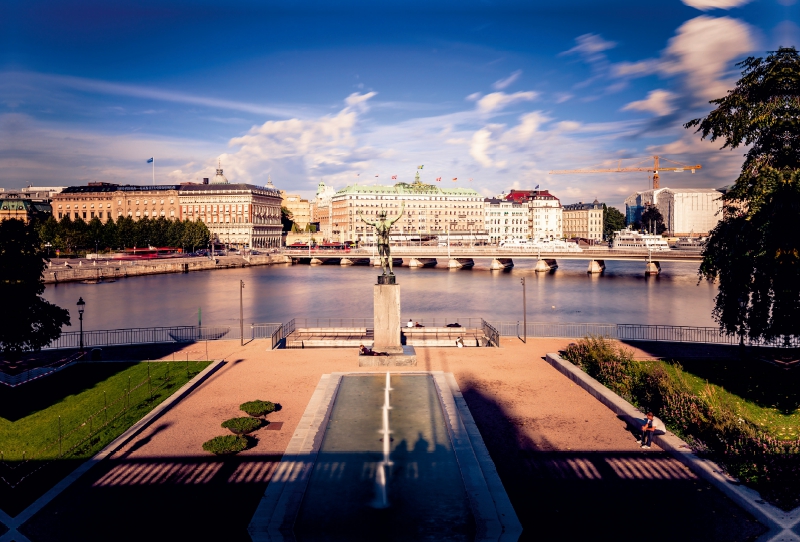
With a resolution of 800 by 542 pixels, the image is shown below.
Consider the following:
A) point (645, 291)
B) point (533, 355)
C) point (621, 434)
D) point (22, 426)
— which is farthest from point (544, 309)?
point (22, 426)

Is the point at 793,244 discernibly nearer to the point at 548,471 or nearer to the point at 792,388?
the point at 792,388

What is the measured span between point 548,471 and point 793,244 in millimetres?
13314

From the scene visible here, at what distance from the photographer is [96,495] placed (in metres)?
13.9

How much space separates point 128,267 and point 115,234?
31.4 meters

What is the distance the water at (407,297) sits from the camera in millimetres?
59500

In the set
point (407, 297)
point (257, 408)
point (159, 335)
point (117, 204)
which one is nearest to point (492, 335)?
point (257, 408)

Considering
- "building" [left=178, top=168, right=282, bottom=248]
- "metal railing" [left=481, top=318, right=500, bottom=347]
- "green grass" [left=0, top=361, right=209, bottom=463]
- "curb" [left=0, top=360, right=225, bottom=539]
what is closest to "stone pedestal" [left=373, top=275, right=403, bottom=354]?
"metal railing" [left=481, top=318, right=500, bottom=347]

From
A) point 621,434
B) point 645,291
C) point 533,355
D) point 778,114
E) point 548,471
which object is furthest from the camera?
point 645,291

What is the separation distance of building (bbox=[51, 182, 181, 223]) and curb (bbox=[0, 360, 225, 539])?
6800 inches

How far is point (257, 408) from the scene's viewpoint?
1953 centimetres

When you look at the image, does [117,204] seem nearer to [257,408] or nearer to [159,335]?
[159,335]

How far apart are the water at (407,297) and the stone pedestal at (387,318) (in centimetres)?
2658

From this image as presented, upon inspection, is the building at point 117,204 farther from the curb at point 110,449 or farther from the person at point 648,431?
the person at point 648,431

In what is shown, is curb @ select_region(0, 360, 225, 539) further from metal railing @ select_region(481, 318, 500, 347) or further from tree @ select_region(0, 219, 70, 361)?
metal railing @ select_region(481, 318, 500, 347)
